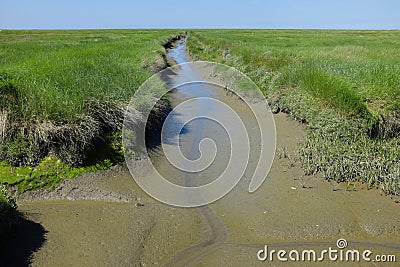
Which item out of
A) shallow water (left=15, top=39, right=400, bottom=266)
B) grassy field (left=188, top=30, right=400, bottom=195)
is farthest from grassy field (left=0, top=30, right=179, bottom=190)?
grassy field (left=188, top=30, right=400, bottom=195)

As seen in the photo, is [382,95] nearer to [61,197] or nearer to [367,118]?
[367,118]

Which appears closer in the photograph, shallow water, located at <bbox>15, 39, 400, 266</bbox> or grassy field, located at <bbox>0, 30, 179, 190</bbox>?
shallow water, located at <bbox>15, 39, 400, 266</bbox>

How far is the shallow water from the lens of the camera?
16.4 ft

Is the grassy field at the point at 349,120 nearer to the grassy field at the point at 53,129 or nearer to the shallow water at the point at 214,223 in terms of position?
the shallow water at the point at 214,223

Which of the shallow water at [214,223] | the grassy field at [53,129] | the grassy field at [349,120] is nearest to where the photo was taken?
the shallow water at [214,223]

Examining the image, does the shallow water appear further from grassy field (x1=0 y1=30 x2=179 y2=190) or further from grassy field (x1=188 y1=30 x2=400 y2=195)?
grassy field (x1=0 y1=30 x2=179 y2=190)

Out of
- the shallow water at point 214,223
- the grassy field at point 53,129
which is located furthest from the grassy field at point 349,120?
the grassy field at point 53,129

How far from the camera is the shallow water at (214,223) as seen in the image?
16.4ft

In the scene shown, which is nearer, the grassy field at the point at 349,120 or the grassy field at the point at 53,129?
the grassy field at the point at 53,129

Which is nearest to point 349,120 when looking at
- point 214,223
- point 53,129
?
point 214,223

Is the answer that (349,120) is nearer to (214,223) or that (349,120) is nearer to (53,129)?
(214,223)

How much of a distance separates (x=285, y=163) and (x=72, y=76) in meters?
5.79

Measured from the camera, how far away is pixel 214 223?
5898mm

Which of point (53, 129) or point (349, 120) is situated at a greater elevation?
point (53, 129)
